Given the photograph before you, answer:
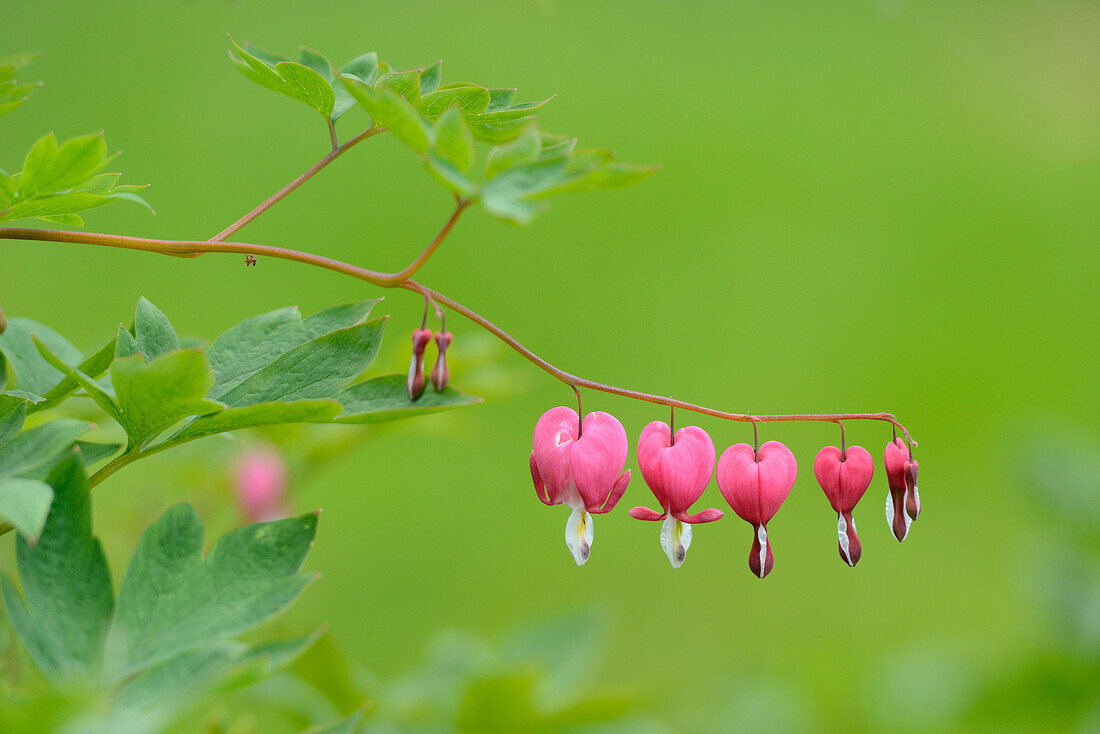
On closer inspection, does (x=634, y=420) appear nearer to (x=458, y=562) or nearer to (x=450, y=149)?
(x=458, y=562)

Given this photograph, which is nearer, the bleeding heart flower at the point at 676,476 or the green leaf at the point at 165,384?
the green leaf at the point at 165,384

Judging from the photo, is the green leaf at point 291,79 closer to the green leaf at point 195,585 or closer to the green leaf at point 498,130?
the green leaf at point 498,130

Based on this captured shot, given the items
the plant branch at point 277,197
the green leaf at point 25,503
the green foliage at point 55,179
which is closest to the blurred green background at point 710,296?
the plant branch at point 277,197

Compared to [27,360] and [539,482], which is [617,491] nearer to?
[539,482]

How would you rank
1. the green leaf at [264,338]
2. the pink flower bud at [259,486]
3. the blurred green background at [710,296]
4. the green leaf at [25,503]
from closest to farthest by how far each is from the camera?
the green leaf at [25,503] < the green leaf at [264,338] < the pink flower bud at [259,486] < the blurred green background at [710,296]

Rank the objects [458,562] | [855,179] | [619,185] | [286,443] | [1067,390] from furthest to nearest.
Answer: [855,179] < [1067,390] < [458,562] < [286,443] < [619,185]

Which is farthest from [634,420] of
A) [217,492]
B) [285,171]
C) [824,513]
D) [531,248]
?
[217,492]
